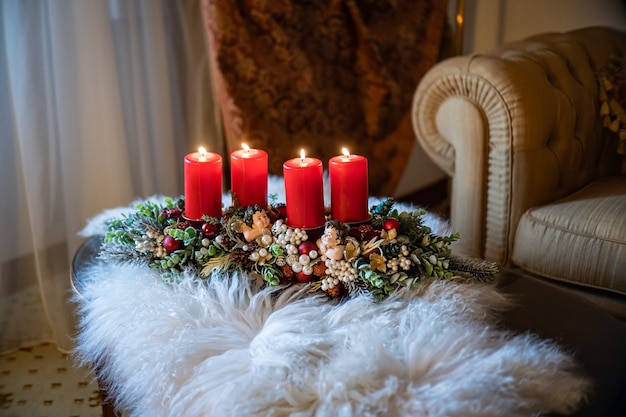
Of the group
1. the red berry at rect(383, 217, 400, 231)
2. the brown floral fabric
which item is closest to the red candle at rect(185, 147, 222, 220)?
the red berry at rect(383, 217, 400, 231)

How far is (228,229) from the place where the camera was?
0.94 meters

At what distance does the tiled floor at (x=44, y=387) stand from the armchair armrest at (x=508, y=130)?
0.90 metres

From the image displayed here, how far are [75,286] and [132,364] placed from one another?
253 mm

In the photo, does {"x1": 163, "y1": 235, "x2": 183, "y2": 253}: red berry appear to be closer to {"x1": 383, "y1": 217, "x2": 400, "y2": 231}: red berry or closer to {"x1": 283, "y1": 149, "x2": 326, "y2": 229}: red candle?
{"x1": 283, "y1": 149, "x2": 326, "y2": 229}: red candle

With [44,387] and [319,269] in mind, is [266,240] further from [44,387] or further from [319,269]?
[44,387]

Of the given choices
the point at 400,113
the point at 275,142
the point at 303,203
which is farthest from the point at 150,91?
the point at 303,203

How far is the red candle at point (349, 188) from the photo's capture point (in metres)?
0.94

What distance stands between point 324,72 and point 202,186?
3.19 ft

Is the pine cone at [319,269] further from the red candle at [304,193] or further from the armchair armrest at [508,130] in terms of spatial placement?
the armchair armrest at [508,130]

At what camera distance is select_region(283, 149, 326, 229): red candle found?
3.06 ft

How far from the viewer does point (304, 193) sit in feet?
3.08

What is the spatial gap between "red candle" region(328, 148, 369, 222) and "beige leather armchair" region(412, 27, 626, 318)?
43 centimetres

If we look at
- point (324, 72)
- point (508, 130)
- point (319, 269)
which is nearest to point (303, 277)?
point (319, 269)

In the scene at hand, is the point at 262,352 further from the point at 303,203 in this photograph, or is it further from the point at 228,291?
the point at 303,203
